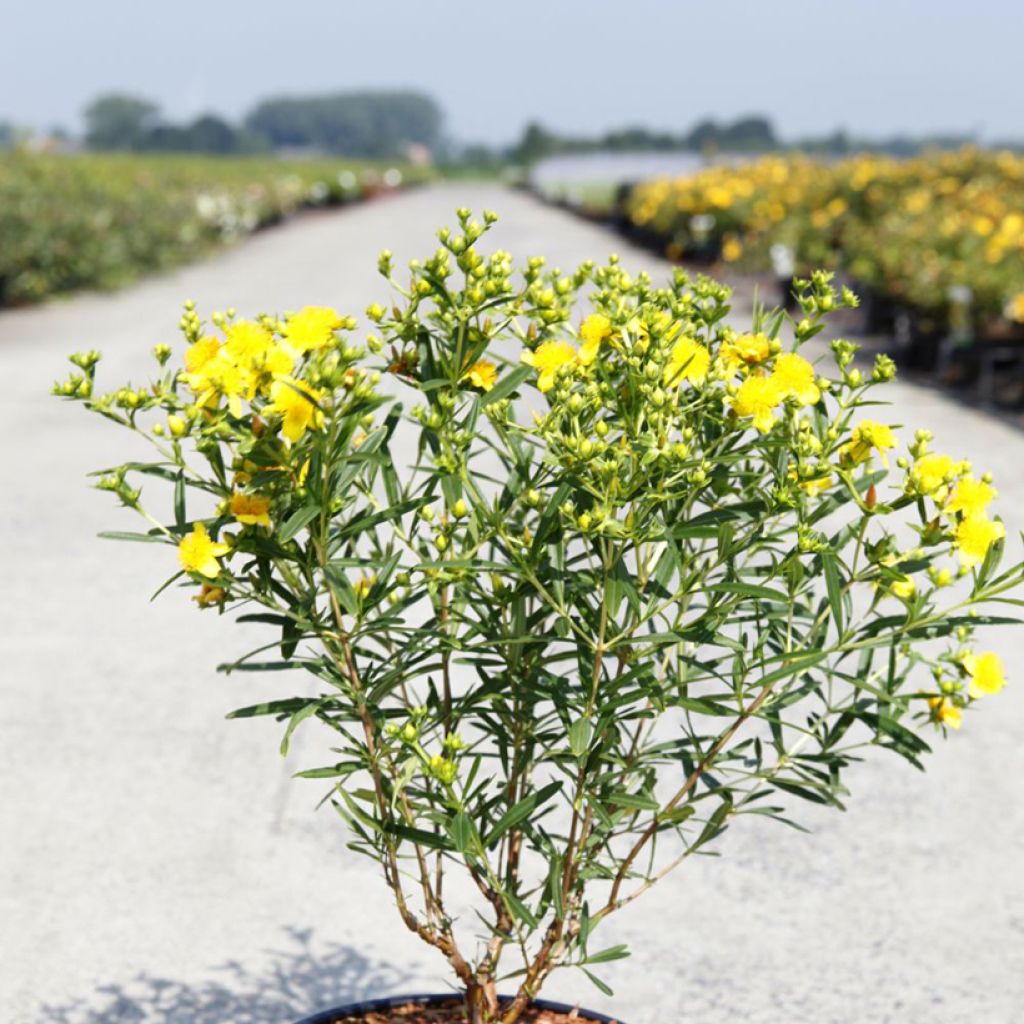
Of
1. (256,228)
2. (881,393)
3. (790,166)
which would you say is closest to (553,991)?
(881,393)

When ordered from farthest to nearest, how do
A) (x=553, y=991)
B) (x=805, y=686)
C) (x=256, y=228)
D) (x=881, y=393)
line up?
(x=256, y=228), (x=881, y=393), (x=553, y=991), (x=805, y=686)

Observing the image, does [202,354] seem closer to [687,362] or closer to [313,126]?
[687,362]

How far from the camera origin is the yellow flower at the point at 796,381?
1.74 meters

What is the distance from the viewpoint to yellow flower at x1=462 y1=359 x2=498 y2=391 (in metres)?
1.88

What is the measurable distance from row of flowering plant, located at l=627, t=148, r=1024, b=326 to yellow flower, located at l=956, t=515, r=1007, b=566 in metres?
7.29

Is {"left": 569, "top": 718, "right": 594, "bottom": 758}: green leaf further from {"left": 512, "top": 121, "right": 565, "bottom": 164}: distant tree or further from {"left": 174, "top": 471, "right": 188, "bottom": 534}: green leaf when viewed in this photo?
{"left": 512, "top": 121, "right": 565, "bottom": 164}: distant tree

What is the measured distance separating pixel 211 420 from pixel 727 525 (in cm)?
65

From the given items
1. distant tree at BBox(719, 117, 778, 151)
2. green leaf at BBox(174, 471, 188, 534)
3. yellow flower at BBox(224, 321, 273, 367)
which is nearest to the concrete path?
green leaf at BBox(174, 471, 188, 534)

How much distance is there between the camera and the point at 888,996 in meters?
2.93

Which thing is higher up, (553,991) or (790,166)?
(790,166)

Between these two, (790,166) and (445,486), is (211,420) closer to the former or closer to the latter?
(445,486)

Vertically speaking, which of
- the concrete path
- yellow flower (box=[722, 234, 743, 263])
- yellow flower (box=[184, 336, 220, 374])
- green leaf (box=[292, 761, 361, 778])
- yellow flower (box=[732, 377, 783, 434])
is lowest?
the concrete path

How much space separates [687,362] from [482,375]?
283 mm

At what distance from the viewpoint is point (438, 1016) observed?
238cm
